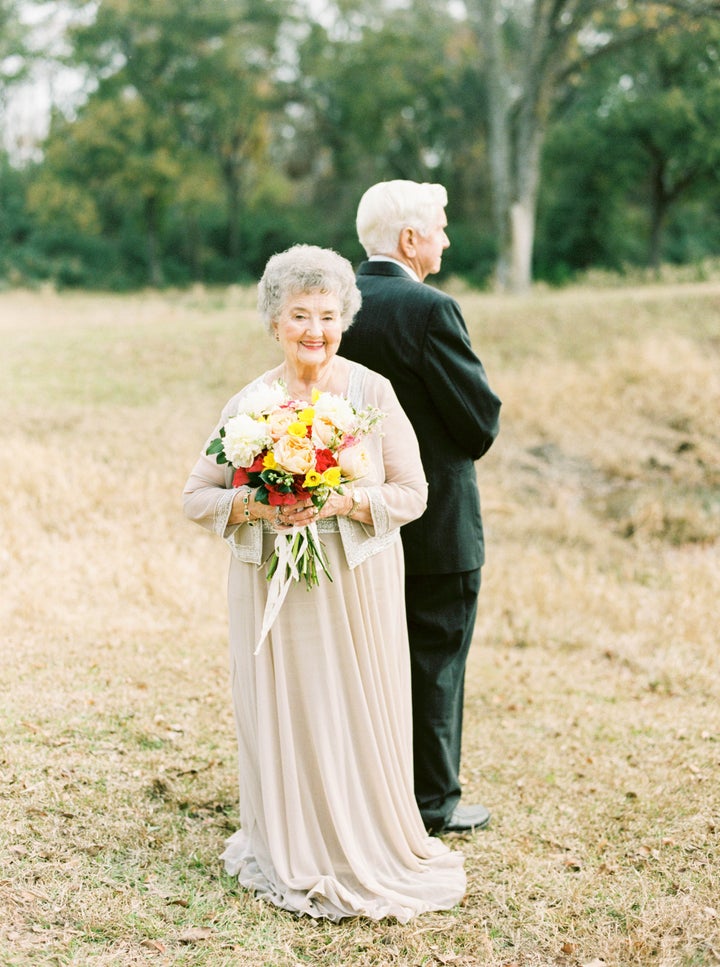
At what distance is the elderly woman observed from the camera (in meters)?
3.77

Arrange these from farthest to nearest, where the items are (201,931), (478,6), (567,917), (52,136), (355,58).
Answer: (355,58), (52,136), (478,6), (567,917), (201,931)

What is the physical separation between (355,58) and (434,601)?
3176 centimetres

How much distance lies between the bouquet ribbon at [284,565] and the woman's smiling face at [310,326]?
0.60 metres

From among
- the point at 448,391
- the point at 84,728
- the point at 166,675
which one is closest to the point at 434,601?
the point at 448,391

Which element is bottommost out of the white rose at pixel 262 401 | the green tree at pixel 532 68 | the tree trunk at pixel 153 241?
the white rose at pixel 262 401

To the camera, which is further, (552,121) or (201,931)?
(552,121)

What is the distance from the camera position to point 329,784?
3.88 m

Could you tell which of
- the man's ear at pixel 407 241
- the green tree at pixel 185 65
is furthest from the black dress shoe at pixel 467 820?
the green tree at pixel 185 65

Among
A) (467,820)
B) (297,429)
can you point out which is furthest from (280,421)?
(467,820)

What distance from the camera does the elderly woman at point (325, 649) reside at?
3.77m

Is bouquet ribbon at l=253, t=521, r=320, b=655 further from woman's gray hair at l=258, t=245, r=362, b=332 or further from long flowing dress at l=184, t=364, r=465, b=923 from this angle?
woman's gray hair at l=258, t=245, r=362, b=332

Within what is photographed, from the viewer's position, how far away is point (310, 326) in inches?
146

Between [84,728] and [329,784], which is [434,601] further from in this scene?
[84,728]

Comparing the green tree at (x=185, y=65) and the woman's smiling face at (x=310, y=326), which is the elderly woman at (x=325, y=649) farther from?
the green tree at (x=185, y=65)
